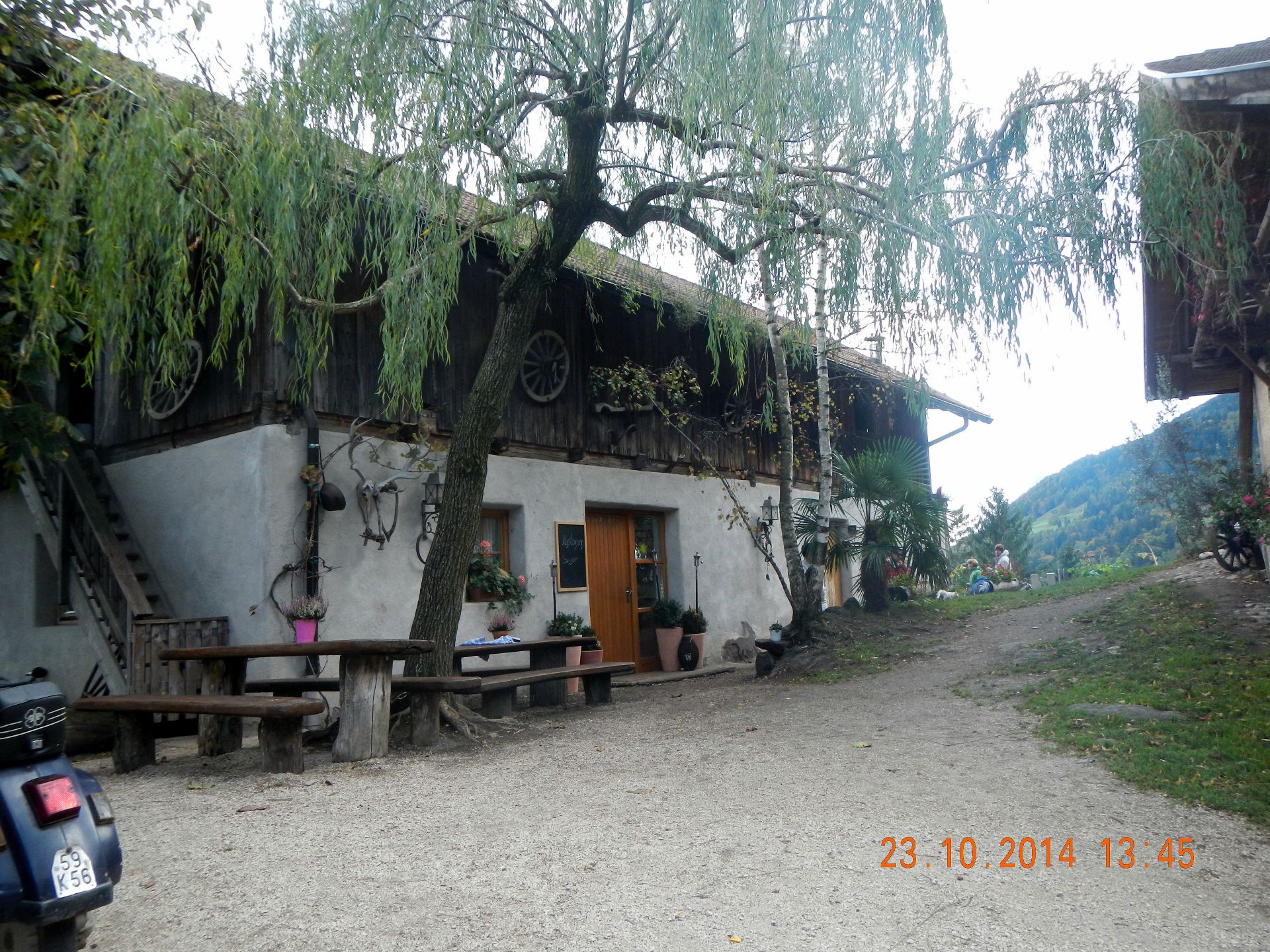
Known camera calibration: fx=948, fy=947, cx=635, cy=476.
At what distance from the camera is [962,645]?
931 centimetres

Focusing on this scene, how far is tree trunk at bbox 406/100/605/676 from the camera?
663 cm

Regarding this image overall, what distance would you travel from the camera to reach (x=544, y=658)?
8.80 metres

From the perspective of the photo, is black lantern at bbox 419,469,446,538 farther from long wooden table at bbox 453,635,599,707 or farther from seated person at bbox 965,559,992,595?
seated person at bbox 965,559,992,595

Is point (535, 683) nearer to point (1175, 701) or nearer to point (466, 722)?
point (466, 722)

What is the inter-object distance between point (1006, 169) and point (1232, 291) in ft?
5.48

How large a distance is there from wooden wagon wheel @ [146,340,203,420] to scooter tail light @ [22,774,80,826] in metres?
6.70

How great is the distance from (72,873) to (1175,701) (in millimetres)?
5811

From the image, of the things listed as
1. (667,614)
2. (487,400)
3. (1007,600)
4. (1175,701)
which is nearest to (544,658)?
(487,400)

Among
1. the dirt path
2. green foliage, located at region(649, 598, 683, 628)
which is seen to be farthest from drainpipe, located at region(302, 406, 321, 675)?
green foliage, located at region(649, 598, 683, 628)

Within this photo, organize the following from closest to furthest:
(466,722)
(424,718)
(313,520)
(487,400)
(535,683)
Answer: (424,718) → (466,722) → (487,400) → (535,683) → (313,520)

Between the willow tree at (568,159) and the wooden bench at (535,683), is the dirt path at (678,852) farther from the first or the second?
the willow tree at (568,159)

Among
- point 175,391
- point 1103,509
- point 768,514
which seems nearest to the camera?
point 175,391

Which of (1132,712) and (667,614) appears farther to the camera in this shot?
(667,614)

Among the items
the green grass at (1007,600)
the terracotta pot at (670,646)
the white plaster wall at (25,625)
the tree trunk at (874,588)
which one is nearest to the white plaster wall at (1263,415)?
the green grass at (1007,600)
